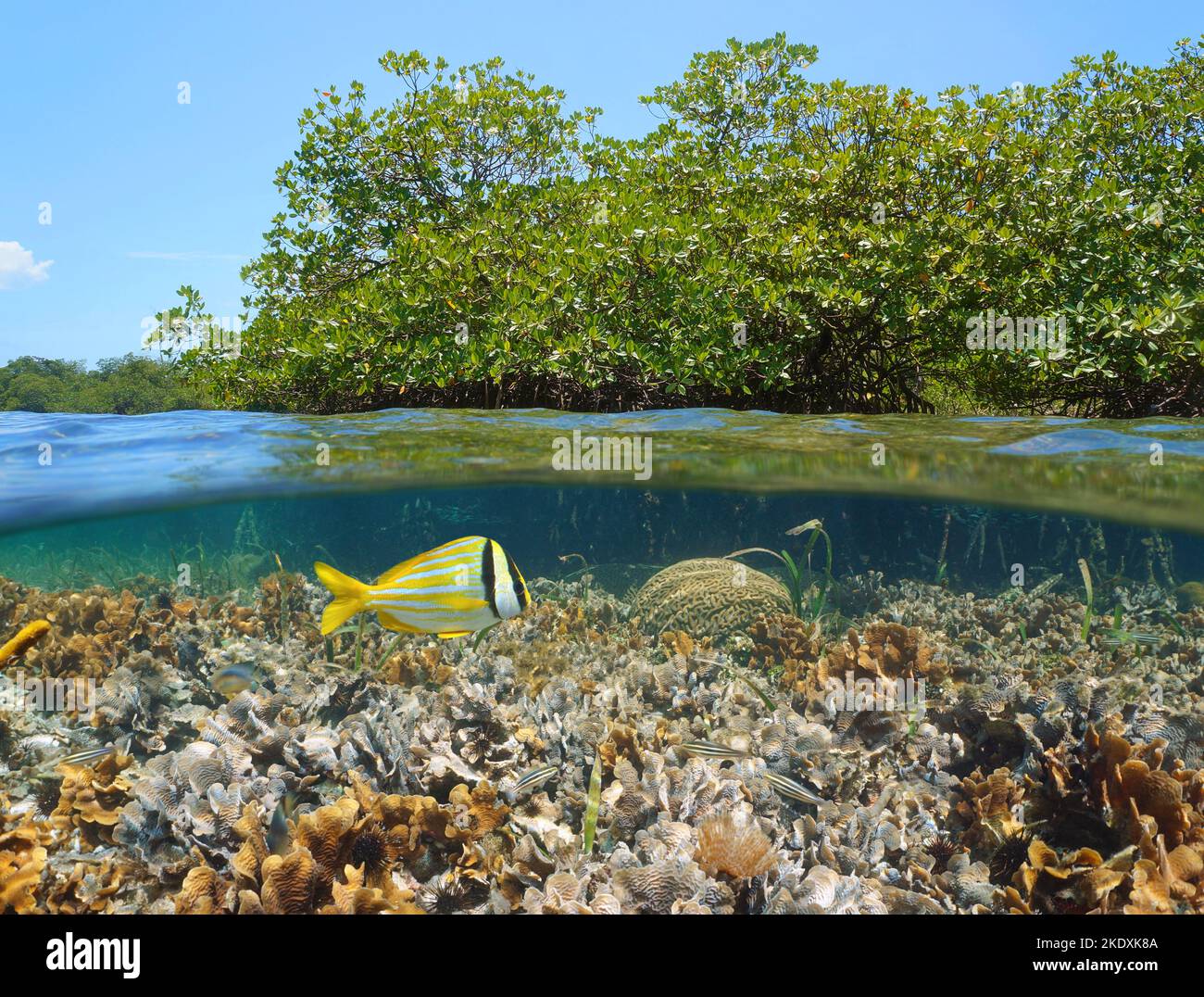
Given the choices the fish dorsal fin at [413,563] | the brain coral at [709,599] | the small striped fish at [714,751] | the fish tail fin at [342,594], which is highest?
the fish dorsal fin at [413,563]

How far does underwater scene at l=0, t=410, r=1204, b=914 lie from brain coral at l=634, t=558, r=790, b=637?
0.15 feet

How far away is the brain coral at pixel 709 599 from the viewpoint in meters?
8.77

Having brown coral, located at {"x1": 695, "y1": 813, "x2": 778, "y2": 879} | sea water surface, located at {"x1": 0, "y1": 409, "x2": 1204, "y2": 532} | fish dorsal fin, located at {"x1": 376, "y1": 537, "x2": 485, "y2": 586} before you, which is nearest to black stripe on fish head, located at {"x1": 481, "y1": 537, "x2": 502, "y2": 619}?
fish dorsal fin, located at {"x1": 376, "y1": 537, "x2": 485, "y2": 586}

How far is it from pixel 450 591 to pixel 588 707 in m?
3.04

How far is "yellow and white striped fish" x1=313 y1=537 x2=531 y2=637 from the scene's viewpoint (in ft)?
13.2

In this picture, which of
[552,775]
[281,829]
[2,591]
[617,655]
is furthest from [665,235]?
[2,591]

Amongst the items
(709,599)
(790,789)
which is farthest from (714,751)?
(709,599)

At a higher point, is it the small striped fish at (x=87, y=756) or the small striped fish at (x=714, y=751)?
the small striped fish at (x=714, y=751)

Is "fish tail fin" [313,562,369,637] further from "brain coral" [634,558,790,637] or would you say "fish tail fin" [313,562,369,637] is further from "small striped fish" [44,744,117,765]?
"brain coral" [634,558,790,637]

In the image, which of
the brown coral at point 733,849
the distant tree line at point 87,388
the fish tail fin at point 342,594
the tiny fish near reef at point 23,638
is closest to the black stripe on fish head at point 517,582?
the fish tail fin at point 342,594

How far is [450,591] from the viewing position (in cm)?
402

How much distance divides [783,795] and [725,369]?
267 inches

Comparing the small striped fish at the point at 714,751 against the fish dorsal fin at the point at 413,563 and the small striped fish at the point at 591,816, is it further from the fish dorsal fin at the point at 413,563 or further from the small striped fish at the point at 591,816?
the fish dorsal fin at the point at 413,563

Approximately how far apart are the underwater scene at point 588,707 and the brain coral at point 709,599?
5cm
